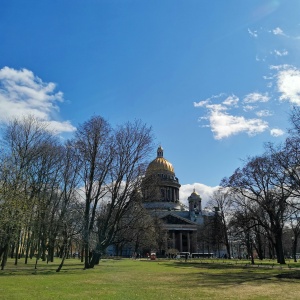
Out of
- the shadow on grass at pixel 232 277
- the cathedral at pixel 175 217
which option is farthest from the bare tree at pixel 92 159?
the cathedral at pixel 175 217

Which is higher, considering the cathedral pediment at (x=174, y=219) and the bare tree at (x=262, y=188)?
the cathedral pediment at (x=174, y=219)

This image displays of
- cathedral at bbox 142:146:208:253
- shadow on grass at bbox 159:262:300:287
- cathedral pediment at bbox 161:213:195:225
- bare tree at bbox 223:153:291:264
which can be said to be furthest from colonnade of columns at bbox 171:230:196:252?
shadow on grass at bbox 159:262:300:287

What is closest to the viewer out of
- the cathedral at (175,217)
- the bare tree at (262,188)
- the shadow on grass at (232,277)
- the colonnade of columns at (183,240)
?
the shadow on grass at (232,277)

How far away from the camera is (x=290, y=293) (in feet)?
53.1

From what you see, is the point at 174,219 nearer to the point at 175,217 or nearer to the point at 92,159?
the point at 175,217

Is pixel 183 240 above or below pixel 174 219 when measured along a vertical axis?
below

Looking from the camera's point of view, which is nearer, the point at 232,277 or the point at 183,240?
the point at 232,277

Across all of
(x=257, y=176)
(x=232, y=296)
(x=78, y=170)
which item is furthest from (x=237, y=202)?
(x=232, y=296)

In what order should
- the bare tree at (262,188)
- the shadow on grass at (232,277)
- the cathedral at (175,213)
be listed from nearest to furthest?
the shadow on grass at (232,277)
the bare tree at (262,188)
the cathedral at (175,213)

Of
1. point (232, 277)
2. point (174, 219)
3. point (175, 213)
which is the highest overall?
point (175, 213)

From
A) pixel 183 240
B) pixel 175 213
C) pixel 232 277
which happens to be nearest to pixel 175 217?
pixel 175 213

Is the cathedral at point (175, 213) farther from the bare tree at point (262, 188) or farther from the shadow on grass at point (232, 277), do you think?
the shadow on grass at point (232, 277)

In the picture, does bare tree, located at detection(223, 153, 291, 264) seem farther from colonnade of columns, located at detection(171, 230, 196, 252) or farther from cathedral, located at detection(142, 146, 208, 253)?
colonnade of columns, located at detection(171, 230, 196, 252)

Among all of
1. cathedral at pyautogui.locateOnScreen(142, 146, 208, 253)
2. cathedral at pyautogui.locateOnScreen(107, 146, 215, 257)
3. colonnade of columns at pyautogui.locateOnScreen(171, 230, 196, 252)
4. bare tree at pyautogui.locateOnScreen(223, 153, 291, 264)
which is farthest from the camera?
colonnade of columns at pyautogui.locateOnScreen(171, 230, 196, 252)
